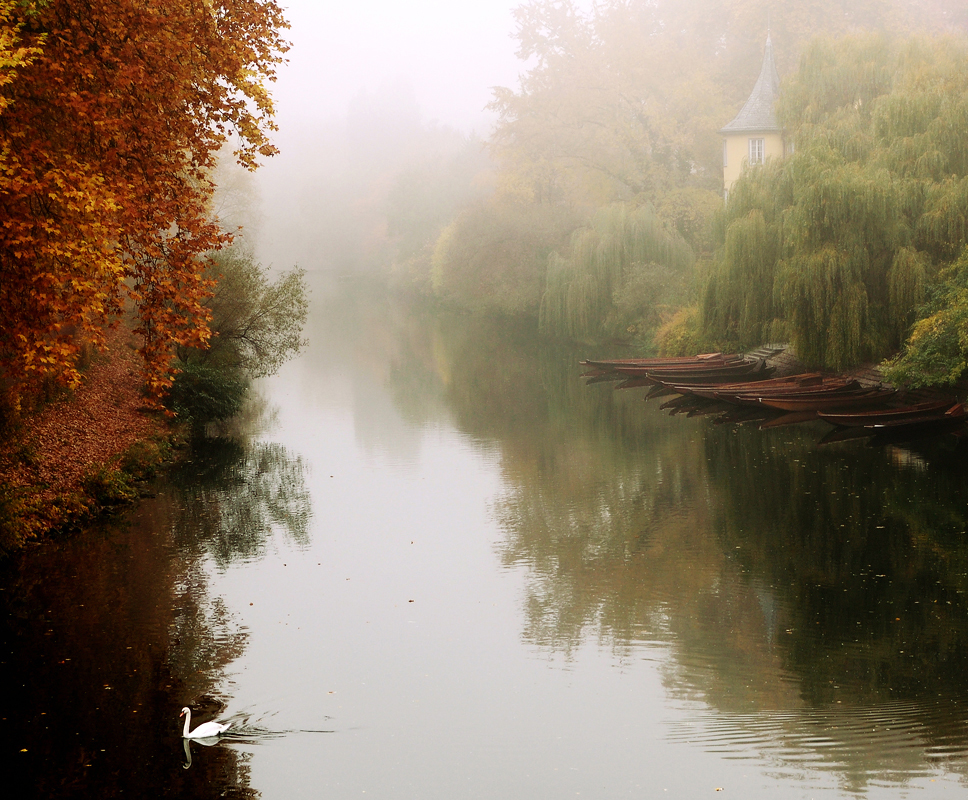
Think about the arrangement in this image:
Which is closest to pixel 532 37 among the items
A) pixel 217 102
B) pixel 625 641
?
pixel 217 102

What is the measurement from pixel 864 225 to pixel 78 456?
1728 centimetres

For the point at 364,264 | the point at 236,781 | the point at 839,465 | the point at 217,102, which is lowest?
the point at 236,781

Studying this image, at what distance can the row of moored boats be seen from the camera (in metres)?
21.6

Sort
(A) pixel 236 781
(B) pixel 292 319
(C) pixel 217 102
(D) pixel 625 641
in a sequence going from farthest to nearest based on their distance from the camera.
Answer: (B) pixel 292 319
(C) pixel 217 102
(D) pixel 625 641
(A) pixel 236 781

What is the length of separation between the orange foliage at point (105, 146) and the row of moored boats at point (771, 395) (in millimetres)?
14218

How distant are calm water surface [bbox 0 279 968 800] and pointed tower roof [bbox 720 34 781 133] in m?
20.1

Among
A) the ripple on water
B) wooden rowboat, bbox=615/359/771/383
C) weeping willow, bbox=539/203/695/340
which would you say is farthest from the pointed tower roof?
the ripple on water

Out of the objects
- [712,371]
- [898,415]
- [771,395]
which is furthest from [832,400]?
[712,371]

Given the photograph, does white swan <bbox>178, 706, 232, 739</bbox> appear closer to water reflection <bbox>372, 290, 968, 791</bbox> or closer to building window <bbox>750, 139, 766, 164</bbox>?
water reflection <bbox>372, 290, 968, 791</bbox>

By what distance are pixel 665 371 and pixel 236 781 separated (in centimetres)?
2293

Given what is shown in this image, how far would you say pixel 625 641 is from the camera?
36.7 feet

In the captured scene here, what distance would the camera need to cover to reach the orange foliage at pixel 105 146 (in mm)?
10844

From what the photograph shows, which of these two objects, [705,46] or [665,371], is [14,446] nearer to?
[665,371]

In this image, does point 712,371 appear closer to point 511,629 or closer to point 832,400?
point 832,400
